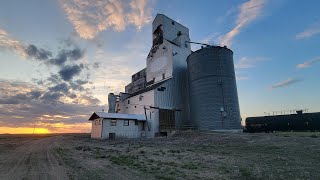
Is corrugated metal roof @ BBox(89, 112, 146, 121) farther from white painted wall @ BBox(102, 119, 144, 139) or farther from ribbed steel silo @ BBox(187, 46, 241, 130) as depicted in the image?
ribbed steel silo @ BBox(187, 46, 241, 130)

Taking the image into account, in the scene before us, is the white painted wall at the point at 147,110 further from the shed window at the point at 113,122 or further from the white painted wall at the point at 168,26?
the white painted wall at the point at 168,26

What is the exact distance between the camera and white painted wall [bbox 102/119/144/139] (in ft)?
124

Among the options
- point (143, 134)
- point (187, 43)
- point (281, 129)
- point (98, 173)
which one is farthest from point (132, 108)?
point (98, 173)

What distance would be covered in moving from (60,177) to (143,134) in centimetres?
3330

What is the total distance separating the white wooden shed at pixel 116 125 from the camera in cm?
3781

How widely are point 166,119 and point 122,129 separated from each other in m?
8.65

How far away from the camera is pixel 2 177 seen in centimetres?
968

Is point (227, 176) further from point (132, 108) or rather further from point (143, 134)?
point (132, 108)

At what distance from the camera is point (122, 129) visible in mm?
39656

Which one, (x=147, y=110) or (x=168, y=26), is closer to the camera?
(x=147, y=110)

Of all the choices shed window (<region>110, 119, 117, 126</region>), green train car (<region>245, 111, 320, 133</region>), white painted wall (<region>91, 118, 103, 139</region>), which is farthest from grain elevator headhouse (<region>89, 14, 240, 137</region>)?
green train car (<region>245, 111, 320, 133</region>)

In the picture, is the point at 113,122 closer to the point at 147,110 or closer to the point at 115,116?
the point at 115,116

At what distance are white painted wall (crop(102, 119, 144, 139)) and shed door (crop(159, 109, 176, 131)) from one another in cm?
448

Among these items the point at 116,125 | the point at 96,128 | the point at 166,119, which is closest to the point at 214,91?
the point at 166,119
